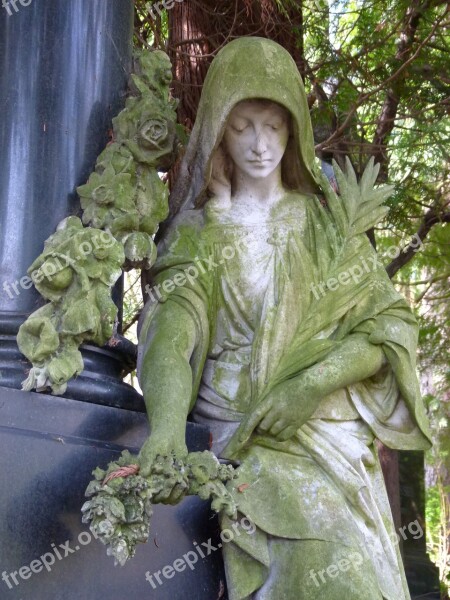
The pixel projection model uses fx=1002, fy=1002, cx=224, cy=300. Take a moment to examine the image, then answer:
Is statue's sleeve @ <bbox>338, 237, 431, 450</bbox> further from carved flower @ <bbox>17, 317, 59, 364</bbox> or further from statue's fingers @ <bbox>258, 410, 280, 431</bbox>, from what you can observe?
carved flower @ <bbox>17, 317, 59, 364</bbox>

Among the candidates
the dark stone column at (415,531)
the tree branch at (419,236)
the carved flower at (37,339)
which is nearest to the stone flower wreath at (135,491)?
the carved flower at (37,339)

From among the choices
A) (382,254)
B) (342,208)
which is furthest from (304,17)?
(342,208)

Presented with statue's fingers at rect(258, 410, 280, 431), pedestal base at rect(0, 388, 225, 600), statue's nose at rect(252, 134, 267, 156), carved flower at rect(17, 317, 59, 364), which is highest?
statue's nose at rect(252, 134, 267, 156)

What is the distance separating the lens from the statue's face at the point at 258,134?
3926 mm

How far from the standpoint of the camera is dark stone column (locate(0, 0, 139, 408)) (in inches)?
145

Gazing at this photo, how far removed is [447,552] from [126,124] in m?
10.2

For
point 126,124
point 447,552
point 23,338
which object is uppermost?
point 126,124

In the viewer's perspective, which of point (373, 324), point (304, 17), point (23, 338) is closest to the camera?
point (23, 338)

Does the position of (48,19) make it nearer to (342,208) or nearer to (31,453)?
(342,208)

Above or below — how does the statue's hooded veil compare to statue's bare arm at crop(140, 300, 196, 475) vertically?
above

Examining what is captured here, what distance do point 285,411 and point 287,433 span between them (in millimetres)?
84

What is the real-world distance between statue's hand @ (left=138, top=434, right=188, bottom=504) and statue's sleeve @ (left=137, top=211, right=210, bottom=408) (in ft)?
1.67

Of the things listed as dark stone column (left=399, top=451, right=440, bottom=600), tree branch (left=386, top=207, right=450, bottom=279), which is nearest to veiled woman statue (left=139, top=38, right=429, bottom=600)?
tree branch (left=386, top=207, right=450, bottom=279)

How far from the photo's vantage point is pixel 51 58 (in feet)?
13.0
